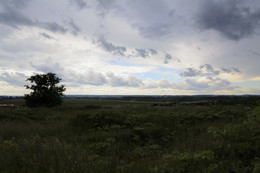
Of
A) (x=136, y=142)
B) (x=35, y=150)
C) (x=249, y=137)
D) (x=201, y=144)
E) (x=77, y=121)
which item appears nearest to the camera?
(x=249, y=137)

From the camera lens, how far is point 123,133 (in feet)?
25.6

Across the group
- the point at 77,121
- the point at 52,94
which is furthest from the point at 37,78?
the point at 77,121

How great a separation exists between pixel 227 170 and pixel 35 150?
4.93 meters

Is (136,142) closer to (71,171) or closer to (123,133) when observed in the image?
(123,133)

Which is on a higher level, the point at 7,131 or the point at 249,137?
the point at 249,137

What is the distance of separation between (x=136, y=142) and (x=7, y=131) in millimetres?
7405

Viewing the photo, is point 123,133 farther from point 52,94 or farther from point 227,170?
point 52,94

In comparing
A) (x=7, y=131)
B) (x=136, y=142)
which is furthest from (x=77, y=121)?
(x=136, y=142)

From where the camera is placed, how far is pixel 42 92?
88.2 ft

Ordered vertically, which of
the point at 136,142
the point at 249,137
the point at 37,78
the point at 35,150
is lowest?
the point at 136,142

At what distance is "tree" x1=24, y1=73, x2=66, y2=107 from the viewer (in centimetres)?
2650

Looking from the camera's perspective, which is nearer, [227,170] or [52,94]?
[227,170]

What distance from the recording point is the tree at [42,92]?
2650 cm

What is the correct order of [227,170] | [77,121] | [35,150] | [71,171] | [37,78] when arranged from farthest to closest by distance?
[37,78], [77,121], [35,150], [71,171], [227,170]
